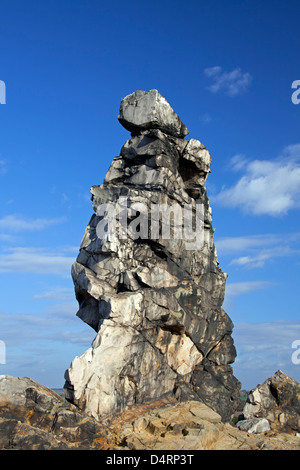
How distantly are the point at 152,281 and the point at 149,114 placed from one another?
52.3 ft

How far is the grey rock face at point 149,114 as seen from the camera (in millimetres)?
43862

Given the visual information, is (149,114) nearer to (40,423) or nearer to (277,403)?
(40,423)

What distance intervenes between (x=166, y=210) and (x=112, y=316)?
1122 cm

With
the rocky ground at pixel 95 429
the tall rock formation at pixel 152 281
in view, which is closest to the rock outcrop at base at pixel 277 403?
the tall rock formation at pixel 152 281

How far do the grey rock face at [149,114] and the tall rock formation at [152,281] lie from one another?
0.10m

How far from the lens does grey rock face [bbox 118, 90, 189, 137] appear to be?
43862 mm

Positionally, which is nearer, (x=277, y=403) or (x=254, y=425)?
(x=254, y=425)

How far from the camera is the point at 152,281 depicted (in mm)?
38594

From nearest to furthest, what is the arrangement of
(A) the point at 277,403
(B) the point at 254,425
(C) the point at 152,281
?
(C) the point at 152,281, (B) the point at 254,425, (A) the point at 277,403

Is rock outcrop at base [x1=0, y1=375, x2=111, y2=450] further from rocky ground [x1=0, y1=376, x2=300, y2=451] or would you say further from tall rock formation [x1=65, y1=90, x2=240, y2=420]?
tall rock formation [x1=65, y1=90, x2=240, y2=420]

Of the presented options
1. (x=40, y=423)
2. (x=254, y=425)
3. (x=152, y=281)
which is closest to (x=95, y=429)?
(x=40, y=423)

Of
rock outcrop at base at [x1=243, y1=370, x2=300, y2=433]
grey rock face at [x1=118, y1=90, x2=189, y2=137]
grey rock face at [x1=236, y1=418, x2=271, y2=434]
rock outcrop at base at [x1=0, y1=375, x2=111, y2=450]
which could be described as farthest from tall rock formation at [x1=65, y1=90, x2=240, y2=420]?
grey rock face at [x1=236, y1=418, x2=271, y2=434]

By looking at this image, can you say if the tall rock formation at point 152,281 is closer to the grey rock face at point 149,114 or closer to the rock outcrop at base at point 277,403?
the grey rock face at point 149,114
